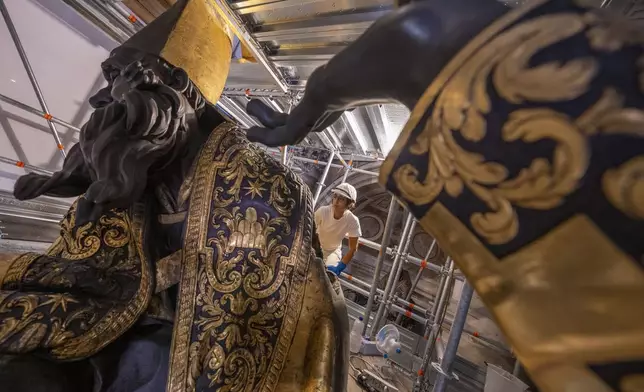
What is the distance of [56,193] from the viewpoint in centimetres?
55

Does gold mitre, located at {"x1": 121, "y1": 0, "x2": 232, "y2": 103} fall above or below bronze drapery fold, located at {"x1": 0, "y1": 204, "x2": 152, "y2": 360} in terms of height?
above

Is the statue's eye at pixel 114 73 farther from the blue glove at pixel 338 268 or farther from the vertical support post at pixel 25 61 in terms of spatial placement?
the blue glove at pixel 338 268

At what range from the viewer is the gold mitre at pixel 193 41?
0.72 meters

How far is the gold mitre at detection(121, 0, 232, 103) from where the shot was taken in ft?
2.37

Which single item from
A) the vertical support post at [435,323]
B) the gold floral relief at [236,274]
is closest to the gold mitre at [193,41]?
the gold floral relief at [236,274]

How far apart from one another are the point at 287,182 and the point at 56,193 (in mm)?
466

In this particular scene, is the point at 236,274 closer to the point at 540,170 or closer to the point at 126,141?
the point at 126,141

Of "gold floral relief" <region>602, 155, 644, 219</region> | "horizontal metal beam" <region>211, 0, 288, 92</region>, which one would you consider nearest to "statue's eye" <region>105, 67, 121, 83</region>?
"gold floral relief" <region>602, 155, 644, 219</region>

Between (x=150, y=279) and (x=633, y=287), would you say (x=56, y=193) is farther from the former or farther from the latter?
(x=633, y=287)

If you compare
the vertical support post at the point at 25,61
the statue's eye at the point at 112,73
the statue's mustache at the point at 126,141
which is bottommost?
the statue's mustache at the point at 126,141

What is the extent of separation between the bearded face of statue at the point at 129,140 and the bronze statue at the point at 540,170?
0.41 m

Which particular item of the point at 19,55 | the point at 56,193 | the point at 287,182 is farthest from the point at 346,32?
the point at 19,55

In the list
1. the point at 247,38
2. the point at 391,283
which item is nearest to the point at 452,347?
the point at 391,283

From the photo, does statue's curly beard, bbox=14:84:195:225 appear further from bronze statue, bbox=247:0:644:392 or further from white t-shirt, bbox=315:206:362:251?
white t-shirt, bbox=315:206:362:251
